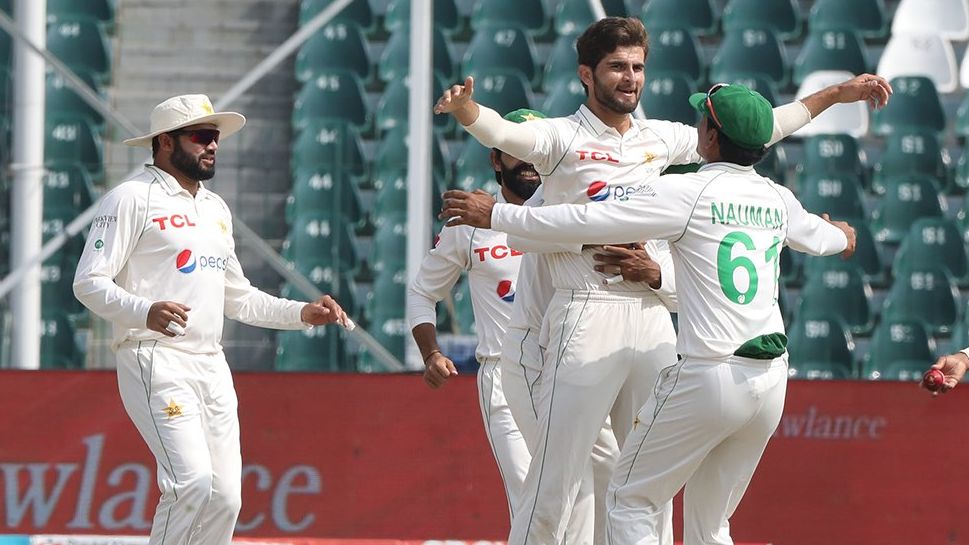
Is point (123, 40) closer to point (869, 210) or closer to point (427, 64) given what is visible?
point (427, 64)

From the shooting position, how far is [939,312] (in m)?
10.6

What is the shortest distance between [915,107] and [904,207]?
28.2 inches

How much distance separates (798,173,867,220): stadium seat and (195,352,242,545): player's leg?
5747 mm

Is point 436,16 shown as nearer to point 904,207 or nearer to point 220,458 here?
point 904,207

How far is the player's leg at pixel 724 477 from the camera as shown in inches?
205

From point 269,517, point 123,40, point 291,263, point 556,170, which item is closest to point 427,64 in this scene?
point 291,263

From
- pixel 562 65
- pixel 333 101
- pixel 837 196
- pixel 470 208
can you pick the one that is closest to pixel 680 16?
pixel 562 65

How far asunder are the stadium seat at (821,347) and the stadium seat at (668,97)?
151cm

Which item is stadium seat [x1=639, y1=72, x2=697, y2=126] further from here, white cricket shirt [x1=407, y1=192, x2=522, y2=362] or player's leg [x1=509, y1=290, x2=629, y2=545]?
player's leg [x1=509, y1=290, x2=629, y2=545]

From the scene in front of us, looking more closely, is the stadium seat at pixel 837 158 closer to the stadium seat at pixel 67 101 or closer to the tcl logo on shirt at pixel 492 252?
the stadium seat at pixel 67 101

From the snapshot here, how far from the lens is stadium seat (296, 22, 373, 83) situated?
11031mm

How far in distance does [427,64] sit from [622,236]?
5.04 meters

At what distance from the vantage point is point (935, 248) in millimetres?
10719

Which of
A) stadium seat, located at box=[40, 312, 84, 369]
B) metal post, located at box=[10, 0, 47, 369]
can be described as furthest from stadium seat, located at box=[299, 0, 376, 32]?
stadium seat, located at box=[40, 312, 84, 369]
